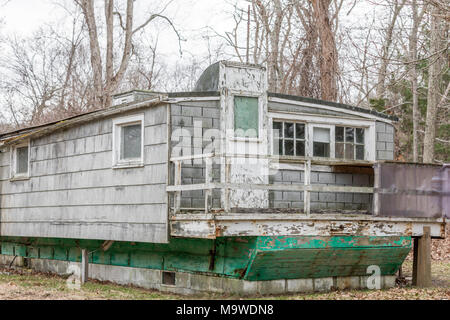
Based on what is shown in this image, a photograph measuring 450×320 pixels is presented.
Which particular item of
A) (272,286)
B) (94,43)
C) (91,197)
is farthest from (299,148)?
(94,43)

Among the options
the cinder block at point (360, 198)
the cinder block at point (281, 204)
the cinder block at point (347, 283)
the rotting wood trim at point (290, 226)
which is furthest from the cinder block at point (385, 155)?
the cinder block at point (347, 283)

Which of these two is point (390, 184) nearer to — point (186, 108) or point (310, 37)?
point (186, 108)

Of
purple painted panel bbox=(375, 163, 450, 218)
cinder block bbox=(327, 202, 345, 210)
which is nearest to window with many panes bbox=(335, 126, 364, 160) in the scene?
cinder block bbox=(327, 202, 345, 210)

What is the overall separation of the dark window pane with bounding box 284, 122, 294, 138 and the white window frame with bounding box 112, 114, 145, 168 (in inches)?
111

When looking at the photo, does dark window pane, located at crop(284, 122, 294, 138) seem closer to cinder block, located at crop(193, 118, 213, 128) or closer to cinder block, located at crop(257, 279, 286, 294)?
cinder block, located at crop(193, 118, 213, 128)

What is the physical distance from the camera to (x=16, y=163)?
1620cm

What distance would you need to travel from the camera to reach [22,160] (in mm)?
16047

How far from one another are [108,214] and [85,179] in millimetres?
1223

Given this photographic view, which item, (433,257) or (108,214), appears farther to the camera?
(433,257)

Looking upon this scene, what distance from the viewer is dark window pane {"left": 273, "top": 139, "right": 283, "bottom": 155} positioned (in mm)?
12406

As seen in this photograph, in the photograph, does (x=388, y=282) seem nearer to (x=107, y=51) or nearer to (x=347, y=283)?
(x=347, y=283)

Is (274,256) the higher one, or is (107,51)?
(107,51)

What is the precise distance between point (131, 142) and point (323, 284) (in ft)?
14.7
